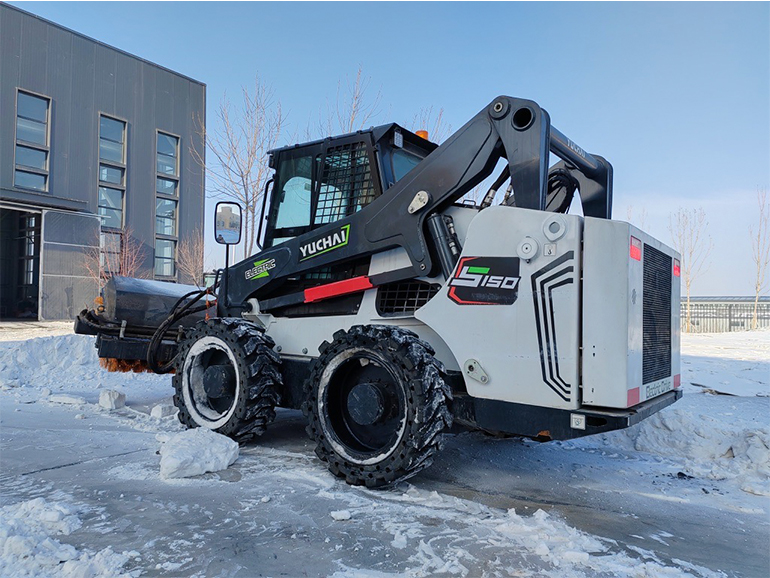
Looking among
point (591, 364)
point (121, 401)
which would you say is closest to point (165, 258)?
point (121, 401)

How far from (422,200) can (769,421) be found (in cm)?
453

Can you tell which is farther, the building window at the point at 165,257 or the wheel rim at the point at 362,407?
the building window at the point at 165,257

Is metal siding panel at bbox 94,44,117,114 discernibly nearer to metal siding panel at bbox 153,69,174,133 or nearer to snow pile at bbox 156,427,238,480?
metal siding panel at bbox 153,69,174,133

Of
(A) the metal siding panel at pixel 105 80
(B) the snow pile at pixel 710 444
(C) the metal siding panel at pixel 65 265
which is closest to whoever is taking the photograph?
(B) the snow pile at pixel 710 444

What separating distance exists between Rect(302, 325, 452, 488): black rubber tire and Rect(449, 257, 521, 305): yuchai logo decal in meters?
0.44

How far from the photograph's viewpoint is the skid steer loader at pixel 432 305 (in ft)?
10.5

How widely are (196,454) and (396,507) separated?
5.00 ft

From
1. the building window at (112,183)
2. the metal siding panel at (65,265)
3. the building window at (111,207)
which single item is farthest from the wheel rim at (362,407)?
the building window at (111,207)

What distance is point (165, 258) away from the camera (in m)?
26.5

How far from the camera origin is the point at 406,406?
3547 millimetres

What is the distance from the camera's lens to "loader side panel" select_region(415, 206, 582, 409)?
3.21 meters

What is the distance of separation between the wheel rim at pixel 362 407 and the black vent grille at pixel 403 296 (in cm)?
52

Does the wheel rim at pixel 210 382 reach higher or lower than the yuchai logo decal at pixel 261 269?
lower

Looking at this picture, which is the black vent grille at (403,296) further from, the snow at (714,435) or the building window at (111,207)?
the building window at (111,207)
